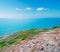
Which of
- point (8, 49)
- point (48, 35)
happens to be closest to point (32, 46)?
point (48, 35)

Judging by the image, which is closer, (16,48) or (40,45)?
(40,45)

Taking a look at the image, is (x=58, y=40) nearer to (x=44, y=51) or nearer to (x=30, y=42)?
(x=44, y=51)

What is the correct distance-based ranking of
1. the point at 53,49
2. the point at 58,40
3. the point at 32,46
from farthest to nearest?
the point at 32,46
the point at 58,40
the point at 53,49

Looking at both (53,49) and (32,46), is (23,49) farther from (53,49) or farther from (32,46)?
(53,49)

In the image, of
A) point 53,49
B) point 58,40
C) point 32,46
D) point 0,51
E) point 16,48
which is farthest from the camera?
point 0,51

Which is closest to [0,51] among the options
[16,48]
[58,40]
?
[16,48]

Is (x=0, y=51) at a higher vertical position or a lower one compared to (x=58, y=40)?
lower
